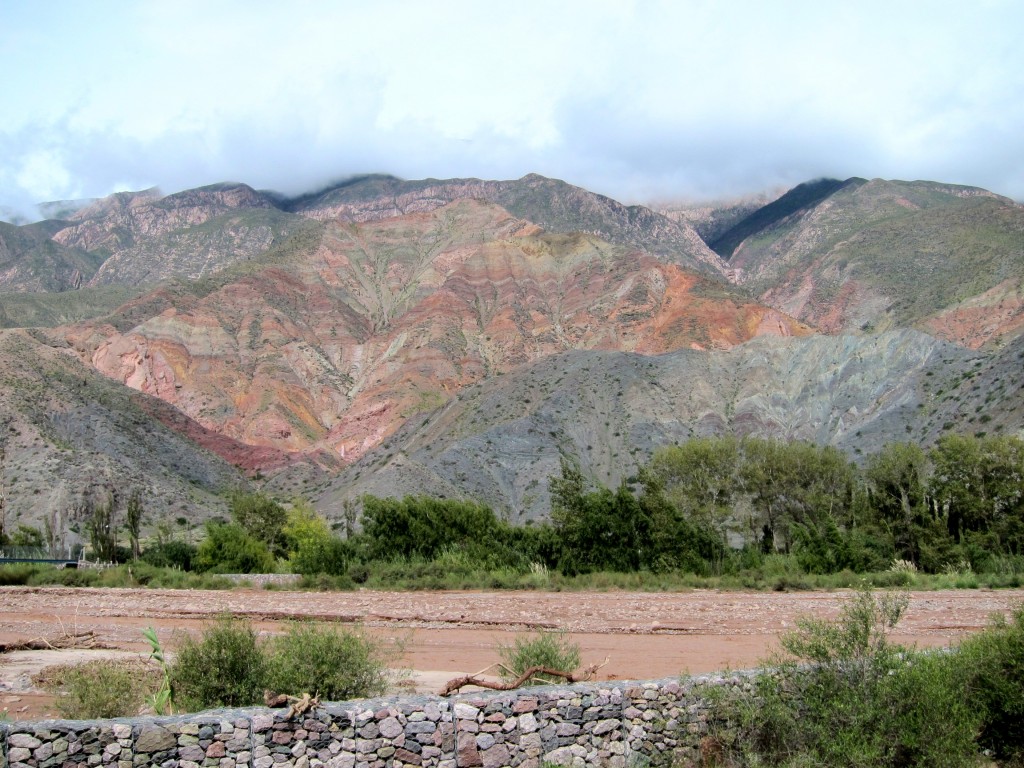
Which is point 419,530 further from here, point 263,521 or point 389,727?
point 389,727

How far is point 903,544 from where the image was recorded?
1800 inches

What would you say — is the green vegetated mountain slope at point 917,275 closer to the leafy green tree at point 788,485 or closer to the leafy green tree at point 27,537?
the leafy green tree at point 788,485

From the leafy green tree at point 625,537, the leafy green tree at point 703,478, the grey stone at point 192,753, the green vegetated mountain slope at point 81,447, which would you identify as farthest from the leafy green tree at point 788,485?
the green vegetated mountain slope at point 81,447

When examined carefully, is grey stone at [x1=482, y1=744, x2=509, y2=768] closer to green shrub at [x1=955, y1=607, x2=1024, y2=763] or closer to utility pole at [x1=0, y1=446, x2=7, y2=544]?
green shrub at [x1=955, y1=607, x2=1024, y2=763]

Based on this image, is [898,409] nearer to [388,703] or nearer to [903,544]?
[903,544]

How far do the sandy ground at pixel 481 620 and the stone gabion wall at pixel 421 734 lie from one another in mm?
4264

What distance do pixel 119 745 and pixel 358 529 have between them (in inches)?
2444

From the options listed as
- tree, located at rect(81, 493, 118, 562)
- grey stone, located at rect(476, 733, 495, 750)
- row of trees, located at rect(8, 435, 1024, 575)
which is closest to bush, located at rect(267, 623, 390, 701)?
grey stone, located at rect(476, 733, 495, 750)

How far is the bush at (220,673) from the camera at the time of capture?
39.4 feet

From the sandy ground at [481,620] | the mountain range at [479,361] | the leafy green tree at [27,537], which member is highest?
the mountain range at [479,361]

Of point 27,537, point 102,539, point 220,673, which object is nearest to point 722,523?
point 102,539

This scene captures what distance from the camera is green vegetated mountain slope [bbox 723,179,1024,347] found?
111312 millimetres

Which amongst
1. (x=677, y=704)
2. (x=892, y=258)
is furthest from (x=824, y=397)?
(x=677, y=704)

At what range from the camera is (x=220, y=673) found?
479 inches
